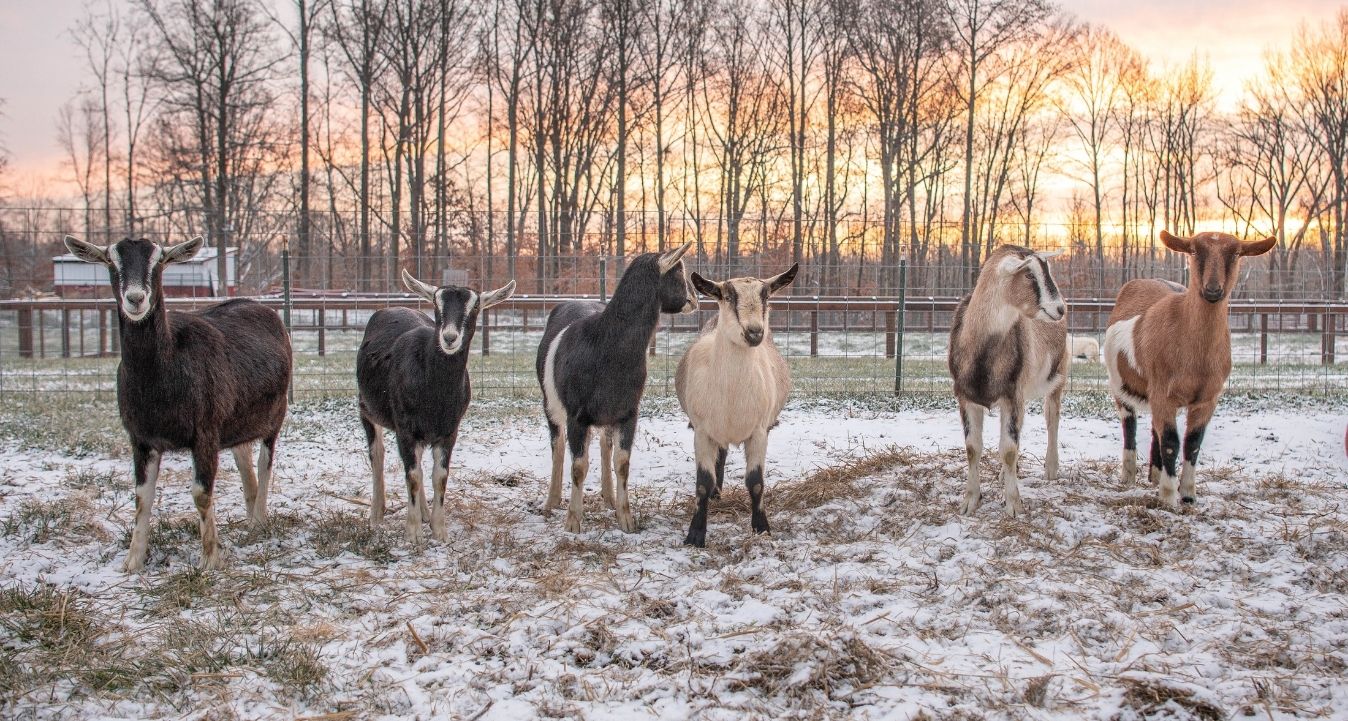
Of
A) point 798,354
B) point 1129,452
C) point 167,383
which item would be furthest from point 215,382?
point 798,354

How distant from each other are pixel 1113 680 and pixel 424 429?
12.5 ft

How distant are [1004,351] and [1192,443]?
1.37 meters

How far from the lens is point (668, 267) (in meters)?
5.64

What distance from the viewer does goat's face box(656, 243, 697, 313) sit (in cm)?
562

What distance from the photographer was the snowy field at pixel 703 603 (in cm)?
315

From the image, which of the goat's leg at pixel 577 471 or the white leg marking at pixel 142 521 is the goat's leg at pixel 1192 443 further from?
the white leg marking at pixel 142 521

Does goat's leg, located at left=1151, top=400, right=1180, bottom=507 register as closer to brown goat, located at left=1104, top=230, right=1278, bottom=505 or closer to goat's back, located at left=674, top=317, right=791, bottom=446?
brown goat, located at left=1104, top=230, right=1278, bottom=505

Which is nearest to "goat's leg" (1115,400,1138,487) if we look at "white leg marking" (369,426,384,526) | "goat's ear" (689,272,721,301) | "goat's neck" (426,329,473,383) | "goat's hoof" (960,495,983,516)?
"goat's hoof" (960,495,983,516)

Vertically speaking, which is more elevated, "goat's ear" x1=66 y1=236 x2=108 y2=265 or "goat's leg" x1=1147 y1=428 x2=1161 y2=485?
"goat's ear" x1=66 y1=236 x2=108 y2=265

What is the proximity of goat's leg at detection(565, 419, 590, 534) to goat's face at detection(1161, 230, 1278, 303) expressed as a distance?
13.0 ft

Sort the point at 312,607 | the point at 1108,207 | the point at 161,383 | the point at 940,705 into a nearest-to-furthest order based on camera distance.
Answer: the point at 940,705, the point at 312,607, the point at 161,383, the point at 1108,207

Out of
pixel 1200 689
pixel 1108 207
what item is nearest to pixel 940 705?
pixel 1200 689

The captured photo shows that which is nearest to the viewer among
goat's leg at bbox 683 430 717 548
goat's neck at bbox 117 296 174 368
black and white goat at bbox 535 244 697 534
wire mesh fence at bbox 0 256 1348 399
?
goat's neck at bbox 117 296 174 368

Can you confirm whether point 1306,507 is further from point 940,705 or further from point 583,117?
point 583,117
